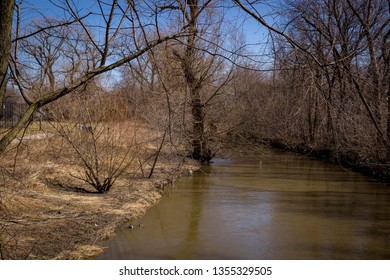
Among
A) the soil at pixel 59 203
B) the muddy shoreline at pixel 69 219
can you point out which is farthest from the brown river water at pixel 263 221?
the soil at pixel 59 203

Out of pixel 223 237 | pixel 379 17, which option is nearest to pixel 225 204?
pixel 223 237

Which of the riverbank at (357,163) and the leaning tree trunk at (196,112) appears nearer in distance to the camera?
the riverbank at (357,163)

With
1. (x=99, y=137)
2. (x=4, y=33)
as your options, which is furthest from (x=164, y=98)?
(x=4, y=33)

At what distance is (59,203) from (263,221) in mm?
4402

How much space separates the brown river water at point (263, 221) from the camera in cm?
718

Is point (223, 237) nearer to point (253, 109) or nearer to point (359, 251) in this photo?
point (359, 251)

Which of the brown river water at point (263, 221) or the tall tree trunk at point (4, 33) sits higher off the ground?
the tall tree trunk at point (4, 33)

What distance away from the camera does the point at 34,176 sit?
10.5 meters

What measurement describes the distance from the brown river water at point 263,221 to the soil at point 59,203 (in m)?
0.45

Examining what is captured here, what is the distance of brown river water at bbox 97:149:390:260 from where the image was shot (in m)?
7.18

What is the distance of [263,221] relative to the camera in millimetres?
9008

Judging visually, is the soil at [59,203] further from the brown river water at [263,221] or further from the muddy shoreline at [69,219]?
the brown river water at [263,221]

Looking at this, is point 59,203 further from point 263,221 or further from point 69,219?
point 263,221

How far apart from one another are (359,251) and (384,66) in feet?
26.6
